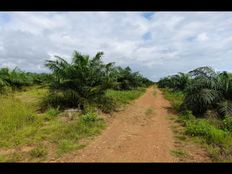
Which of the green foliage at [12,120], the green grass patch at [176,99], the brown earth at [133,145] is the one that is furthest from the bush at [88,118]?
the green grass patch at [176,99]

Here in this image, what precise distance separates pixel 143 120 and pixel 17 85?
11507 millimetres

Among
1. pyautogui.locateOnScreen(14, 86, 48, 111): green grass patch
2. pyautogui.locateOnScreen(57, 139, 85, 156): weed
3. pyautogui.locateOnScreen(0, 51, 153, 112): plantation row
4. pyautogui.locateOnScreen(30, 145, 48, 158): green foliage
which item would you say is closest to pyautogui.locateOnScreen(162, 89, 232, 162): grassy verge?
pyautogui.locateOnScreen(57, 139, 85, 156): weed

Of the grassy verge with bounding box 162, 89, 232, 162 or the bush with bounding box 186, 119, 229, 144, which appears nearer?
the grassy verge with bounding box 162, 89, 232, 162

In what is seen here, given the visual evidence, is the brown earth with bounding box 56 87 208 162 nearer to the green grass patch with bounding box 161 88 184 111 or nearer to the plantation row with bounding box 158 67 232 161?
the plantation row with bounding box 158 67 232 161

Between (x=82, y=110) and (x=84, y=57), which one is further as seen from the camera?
(x=84, y=57)

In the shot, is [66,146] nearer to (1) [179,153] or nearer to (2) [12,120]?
(1) [179,153]

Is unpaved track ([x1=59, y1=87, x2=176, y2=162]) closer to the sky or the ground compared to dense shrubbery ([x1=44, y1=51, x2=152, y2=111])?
closer to the ground

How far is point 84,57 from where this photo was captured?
10227 millimetres

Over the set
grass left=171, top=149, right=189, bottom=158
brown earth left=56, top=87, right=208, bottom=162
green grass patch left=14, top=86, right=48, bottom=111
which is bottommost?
grass left=171, top=149, right=189, bottom=158

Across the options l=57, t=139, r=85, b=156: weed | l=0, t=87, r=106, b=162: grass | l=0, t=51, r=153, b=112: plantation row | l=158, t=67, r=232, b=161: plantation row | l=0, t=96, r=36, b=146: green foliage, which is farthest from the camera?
l=0, t=51, r=153, b=112: plantation row

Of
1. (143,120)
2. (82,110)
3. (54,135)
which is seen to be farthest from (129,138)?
(82,110)

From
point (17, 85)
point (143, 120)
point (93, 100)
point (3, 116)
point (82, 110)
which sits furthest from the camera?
point (17, 85)

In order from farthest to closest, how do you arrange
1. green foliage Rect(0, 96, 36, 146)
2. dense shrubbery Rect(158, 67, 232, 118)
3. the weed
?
dense shrubbery Rect(158, 67, 232, 118)
green foliage Rect(0, 96, 36, 146)
the weed
